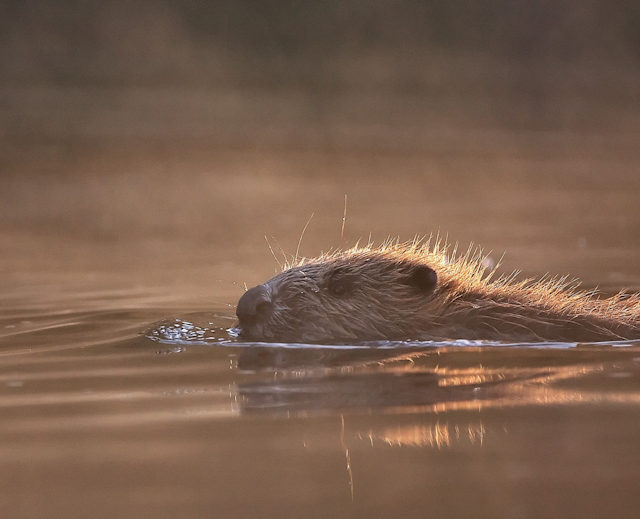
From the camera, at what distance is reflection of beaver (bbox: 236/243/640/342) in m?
4.93

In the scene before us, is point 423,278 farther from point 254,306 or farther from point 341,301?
point 254,306

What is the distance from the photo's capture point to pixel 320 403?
3.43m

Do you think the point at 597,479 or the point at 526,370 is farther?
the point at 526,370

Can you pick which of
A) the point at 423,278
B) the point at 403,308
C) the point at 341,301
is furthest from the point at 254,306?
the point at 423,278

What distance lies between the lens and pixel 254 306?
191 inches

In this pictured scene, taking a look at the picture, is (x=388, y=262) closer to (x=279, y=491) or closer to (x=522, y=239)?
(x=279, y=491)

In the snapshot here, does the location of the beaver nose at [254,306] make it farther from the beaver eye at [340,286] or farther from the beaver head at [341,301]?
the beaver eye at [340,286]

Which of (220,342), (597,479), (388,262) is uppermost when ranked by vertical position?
(388,262)

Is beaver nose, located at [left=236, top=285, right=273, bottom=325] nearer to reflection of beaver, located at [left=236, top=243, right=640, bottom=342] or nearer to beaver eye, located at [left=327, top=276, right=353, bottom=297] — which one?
reflection of beaver, located at [left=236, top=243, right=640, bottom=342]

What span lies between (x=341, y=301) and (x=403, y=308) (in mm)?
334

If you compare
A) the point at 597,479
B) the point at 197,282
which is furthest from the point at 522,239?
the point at 597,479

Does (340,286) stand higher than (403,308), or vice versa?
(340,286)

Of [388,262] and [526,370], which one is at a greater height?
[388,262]

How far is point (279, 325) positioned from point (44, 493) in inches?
100
